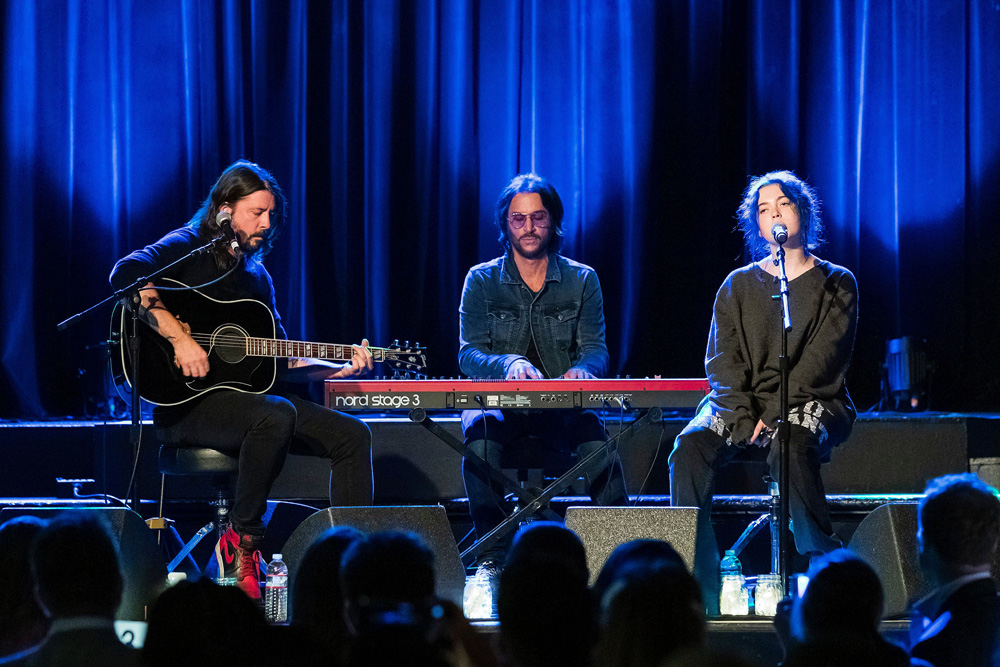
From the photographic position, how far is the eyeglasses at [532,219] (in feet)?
17.4

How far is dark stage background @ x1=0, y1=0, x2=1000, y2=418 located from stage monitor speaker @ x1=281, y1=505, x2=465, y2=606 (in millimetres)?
2794

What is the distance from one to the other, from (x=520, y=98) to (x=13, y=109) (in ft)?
10.2

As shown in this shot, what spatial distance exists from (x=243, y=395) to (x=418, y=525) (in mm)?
1169

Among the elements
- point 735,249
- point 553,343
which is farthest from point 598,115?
point 553,343

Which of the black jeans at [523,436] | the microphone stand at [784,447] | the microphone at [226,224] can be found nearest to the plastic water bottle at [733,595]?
the microphone stand at [784,447]

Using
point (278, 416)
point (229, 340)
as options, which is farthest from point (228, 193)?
point (278, 416)

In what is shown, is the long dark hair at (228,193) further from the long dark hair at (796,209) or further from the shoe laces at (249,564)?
the long dark hair at (796,209)

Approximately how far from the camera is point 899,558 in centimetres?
370

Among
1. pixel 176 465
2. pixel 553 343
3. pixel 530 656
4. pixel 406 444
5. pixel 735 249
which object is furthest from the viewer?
pixel 735 249

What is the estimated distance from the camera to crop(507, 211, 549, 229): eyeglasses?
17.4ft

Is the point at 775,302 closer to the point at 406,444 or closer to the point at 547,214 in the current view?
the point at 547,214

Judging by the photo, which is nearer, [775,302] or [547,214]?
[775,302]

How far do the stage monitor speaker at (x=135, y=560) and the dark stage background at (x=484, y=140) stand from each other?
114 inches

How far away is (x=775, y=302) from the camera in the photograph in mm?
4633
